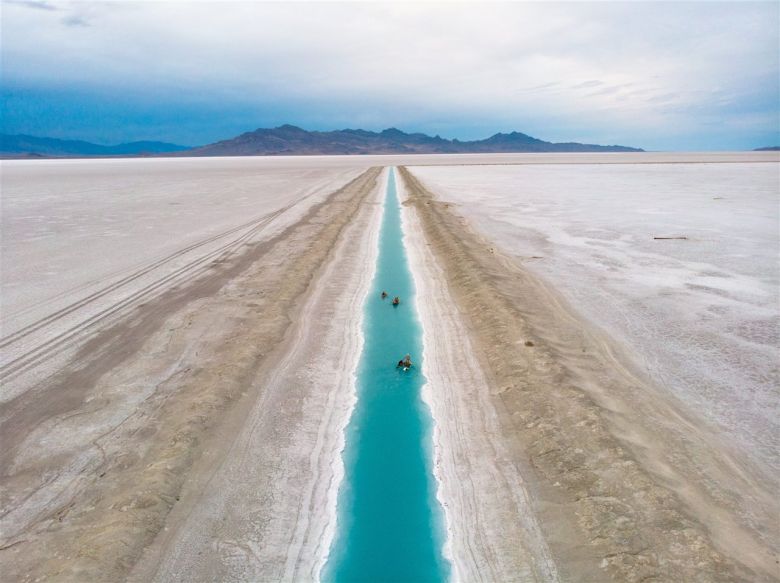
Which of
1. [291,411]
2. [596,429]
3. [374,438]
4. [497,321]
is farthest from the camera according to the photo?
[497,321]

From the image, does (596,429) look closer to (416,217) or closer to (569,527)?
(569,527)

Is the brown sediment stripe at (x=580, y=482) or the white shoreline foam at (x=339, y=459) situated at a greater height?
the brown sediment stripe at (x=580, y=482)

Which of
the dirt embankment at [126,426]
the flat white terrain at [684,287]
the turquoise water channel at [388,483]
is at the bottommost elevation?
the turquoise water channel at [388,483]

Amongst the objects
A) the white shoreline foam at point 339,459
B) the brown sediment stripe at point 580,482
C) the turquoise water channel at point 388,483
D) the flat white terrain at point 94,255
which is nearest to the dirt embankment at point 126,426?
the flat white terrain at point 94,255

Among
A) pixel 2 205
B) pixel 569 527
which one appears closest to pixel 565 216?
pixel 569 527

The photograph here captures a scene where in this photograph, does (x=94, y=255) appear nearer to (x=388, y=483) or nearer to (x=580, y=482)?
(x=388, y=483)

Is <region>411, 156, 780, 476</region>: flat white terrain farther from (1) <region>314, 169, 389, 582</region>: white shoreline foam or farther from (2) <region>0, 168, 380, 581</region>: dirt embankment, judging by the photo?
(2) <region>0, 168, 380, 581</region>: dirt embankment

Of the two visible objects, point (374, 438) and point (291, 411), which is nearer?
point (374, 438)

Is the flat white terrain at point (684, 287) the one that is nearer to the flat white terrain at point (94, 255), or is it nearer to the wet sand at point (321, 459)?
the wet sand at point (321, 459)
